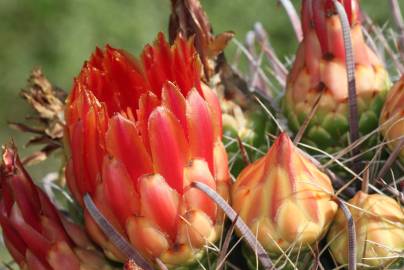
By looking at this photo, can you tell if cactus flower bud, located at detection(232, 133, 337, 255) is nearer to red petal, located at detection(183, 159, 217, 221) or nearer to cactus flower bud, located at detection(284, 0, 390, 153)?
red petal, located at detection(183, 159, 217, 221)

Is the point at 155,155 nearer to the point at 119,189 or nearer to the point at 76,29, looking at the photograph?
the point at 119,189

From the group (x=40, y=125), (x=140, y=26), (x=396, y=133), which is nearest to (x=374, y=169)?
(x=396, y=133)

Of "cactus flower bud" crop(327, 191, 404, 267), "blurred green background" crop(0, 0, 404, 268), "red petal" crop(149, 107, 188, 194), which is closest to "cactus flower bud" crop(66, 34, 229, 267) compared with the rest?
"red petal" crop(149, 107, 188, 194)

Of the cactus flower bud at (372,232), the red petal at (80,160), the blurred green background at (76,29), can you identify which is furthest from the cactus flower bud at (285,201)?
the blurred green background at (76,29)

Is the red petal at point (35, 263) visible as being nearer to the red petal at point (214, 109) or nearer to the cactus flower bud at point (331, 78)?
the red petal at point (214, 109)

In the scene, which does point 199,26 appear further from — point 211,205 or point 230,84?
point 211,205

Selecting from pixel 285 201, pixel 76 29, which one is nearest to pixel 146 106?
pixel 285 201
